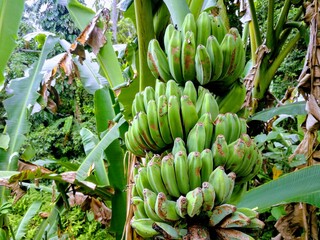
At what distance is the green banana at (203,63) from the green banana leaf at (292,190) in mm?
289

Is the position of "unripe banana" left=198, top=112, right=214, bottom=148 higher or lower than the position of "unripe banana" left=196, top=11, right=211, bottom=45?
lower

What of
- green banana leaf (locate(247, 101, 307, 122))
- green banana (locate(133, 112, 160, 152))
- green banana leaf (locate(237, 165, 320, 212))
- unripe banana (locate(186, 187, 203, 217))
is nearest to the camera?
unripe banana (locate(186, 187, 203, 217))

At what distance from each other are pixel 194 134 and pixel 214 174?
2.7 inches

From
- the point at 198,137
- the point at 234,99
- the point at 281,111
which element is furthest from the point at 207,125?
the point at 281,111

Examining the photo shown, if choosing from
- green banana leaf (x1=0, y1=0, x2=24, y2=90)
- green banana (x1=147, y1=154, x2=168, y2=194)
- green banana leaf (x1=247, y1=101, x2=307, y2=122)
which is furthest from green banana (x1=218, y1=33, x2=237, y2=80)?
green banana leaf (x1=0, y1=0, x2=24, y2=90)

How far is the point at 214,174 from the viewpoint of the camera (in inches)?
20.0

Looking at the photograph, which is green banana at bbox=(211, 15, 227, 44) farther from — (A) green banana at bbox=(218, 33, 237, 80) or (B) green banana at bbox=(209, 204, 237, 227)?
(B) green banana at bbox=(209, 204, 237, 227)

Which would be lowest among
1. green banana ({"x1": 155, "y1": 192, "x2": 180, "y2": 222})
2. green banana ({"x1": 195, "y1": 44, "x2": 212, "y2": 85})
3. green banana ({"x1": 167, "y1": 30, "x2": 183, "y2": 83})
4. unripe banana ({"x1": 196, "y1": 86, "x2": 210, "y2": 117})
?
green banana ({"x1": 155, "y1": 192, "x2": 180, "y2": 222})

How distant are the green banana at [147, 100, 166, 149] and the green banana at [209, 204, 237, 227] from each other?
0.49ft

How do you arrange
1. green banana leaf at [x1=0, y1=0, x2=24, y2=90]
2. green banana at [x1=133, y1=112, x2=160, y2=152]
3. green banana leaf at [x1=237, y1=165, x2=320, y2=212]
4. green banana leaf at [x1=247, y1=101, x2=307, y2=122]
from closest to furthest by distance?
green banana at [x1=133, y1=112, x2=160, y2=152] → green banana leaf at [x1=237, y1=165, x2=320, y2=212] → green banana leaf at [x1=247, y1=101, x2=307, y2=122] → green banana leaf at [x1=0, y1=0, x2=24, y2=90]

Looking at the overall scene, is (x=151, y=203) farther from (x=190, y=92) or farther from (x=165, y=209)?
(x=190, y=92)

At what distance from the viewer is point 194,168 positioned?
51 cm

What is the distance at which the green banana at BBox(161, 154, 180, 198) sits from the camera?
513 mm

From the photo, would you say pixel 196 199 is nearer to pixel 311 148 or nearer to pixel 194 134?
pixel 194 134
